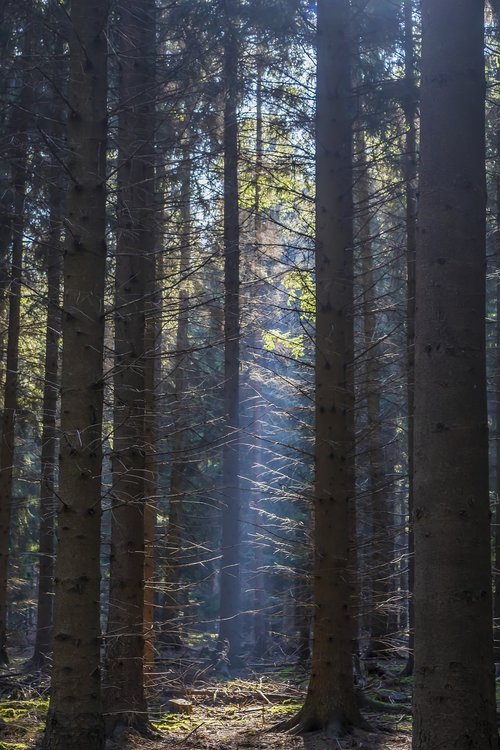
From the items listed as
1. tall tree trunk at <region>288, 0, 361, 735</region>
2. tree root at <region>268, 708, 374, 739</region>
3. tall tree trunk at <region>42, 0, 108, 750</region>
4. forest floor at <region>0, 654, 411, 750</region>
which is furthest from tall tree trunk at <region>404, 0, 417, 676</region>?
tall tree trunk at <region>42, 0, 108, 750</region>

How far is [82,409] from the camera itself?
5.92 m

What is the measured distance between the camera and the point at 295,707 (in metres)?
10.0

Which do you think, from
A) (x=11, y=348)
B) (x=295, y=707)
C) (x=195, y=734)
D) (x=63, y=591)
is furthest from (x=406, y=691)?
(x=11, y=348)

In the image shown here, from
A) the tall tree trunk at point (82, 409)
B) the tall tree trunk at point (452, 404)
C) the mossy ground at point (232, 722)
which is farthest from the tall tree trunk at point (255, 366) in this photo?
the tall tree trunk at point (452, 404)

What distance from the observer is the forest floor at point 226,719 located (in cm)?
766

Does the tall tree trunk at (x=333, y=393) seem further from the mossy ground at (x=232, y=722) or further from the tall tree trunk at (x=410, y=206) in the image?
the tall tree trunk at (x=410, y=206)

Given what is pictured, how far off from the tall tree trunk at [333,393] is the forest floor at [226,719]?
45cm

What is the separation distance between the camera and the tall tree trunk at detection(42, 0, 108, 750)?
5.71 metres

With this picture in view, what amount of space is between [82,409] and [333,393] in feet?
11.5

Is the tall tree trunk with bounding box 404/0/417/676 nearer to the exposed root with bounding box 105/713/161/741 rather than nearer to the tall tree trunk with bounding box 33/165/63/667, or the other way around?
the exposed root with bounding box 105/713/161/741

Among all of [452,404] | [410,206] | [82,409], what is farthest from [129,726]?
[410,206]

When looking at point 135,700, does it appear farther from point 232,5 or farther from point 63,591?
point 232,5

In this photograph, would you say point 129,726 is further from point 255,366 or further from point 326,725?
point 255,366

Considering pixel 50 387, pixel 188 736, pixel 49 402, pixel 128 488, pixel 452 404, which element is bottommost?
pixel 188 736
